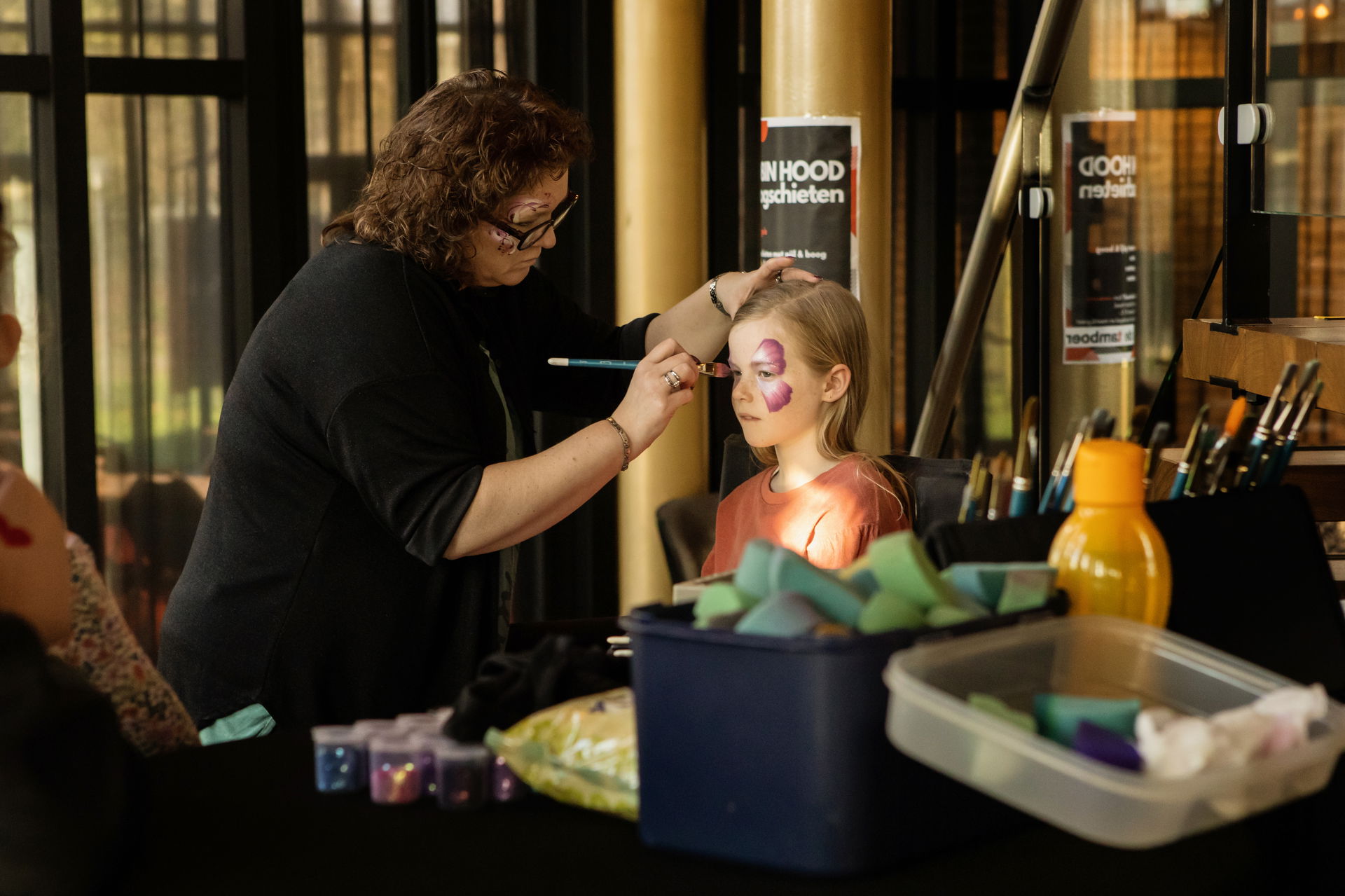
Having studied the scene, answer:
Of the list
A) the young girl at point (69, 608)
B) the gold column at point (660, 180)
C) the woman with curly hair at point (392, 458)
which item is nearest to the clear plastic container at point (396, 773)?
the young girl at point (69, 608)

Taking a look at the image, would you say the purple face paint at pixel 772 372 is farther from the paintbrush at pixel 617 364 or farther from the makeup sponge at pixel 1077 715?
the makeup sponge at pixel 1077 715

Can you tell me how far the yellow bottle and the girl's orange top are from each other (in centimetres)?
107

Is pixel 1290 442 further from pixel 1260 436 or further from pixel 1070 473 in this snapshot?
pixel 1070 473

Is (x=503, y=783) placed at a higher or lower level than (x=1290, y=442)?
lower

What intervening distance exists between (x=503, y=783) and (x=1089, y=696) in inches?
16.4

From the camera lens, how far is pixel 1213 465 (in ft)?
4.02

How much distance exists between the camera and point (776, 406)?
2301mm

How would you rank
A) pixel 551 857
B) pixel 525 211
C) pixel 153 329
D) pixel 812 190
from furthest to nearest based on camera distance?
pixel 153 329, pixel 812 190, pixel 525 211, pixel 551 857

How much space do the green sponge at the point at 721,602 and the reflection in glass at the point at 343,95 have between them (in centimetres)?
280

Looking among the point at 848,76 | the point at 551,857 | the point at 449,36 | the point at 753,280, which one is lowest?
the point at 551,857

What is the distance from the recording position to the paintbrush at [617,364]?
2.23 meters

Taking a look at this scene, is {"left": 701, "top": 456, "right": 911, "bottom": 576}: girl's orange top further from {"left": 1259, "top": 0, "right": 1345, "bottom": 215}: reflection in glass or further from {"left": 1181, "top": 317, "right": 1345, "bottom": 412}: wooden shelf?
{"left": 1259, "top": 0, "right": 1345, "bottom": 215}: reflection in glass

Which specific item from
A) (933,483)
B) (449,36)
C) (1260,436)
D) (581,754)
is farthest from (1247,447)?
(449,36)

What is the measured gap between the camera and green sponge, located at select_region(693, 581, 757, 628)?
3.06 ft
